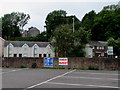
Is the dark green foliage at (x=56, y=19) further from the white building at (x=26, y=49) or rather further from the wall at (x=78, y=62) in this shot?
A: the wall at (x=78, y=62)

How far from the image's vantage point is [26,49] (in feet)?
254

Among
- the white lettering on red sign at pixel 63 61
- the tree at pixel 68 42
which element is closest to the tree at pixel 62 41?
the tree at pixel 68 42

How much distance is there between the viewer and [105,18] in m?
77.8

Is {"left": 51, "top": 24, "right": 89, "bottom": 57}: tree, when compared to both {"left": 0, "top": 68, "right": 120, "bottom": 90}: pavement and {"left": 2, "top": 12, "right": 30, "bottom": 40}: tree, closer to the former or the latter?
{"left": 0, "top": 68, "right": 120, "bottom": 90}: pavement

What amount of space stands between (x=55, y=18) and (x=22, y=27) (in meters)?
19.6

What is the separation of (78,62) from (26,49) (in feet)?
151

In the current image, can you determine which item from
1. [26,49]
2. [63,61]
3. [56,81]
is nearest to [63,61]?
[63,61]

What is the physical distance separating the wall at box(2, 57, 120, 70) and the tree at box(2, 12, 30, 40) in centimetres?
6766

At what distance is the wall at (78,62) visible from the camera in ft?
106

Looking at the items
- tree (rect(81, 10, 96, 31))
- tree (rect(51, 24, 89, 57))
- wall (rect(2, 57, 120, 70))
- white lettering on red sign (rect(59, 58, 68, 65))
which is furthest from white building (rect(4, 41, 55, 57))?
white lettering on red sign (rect(59, 58, 68, 65))

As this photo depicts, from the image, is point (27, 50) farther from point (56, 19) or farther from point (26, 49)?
point (56, 19)

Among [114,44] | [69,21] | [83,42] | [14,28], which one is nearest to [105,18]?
[114,44]

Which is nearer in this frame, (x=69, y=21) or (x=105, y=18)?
(x=105, y=18)

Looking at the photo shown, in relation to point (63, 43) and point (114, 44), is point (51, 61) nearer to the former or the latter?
point (63, 43)
